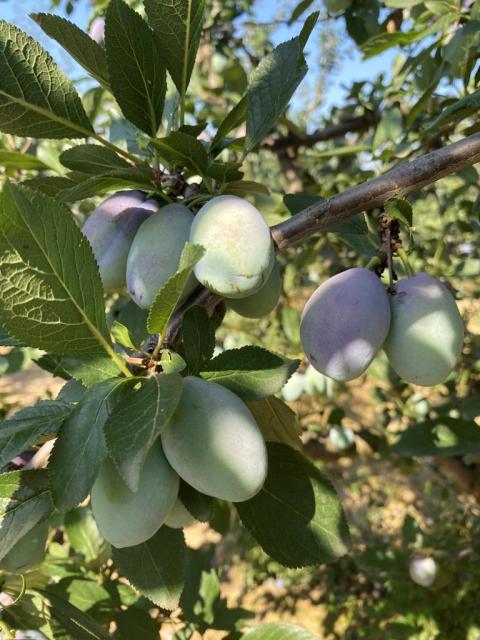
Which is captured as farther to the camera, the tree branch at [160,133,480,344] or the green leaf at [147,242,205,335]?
the tree branch at [160,133,480,344]

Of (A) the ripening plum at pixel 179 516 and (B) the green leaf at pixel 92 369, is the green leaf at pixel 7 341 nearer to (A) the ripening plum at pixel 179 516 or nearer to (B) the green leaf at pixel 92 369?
(B) the green leaf at pixel 92 369

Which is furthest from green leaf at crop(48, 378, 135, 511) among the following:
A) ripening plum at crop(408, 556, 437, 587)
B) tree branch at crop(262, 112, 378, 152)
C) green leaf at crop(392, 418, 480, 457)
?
ripening plum at crop(408, 556, 437, 587)

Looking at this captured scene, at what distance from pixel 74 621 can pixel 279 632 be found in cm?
33

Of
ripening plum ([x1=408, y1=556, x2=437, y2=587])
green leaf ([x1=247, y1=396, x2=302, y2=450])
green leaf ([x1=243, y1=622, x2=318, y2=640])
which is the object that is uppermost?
green leaf ([x1=247, y1=396, x2=302, y2=450])

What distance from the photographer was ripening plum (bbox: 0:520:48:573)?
0.62 meters

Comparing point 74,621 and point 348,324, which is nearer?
point 348,324

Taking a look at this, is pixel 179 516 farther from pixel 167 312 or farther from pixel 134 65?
pixel 134 65

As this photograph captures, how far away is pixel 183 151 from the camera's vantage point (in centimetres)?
57

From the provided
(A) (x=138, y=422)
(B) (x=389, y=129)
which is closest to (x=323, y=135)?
(B) (x=389, y=129)

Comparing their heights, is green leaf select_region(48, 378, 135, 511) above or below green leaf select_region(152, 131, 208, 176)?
below

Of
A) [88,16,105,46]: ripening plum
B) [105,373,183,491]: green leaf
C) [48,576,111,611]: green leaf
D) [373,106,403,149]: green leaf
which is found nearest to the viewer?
A: [105,373,183,491]: green leaf

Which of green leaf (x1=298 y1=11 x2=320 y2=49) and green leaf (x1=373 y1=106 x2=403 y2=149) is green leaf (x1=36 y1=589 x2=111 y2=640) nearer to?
green leaf (x1=298 y1=11 x2=320 y2=49)

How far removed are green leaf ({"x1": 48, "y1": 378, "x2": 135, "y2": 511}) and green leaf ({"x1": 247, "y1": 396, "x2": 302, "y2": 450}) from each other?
0.23m

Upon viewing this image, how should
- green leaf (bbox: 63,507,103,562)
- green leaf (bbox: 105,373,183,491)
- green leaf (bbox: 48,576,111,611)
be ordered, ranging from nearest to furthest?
green leaf (bbox: 105,373,183,491) < green leaf (bbox: 48,576,111,611) < green leaf (bbox: 63,507,103,562)
